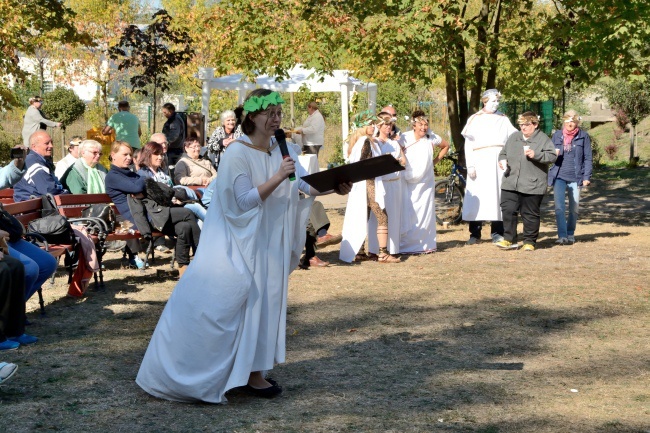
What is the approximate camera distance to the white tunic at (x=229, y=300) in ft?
20.1

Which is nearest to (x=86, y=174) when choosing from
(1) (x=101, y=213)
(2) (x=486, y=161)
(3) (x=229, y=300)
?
(1) (x=101, y=213)

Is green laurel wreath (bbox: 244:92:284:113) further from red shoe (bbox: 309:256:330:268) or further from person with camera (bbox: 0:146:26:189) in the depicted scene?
red shoe (bbox: 309:256:330:268)

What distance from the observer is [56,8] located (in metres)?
18.4

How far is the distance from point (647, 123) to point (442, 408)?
114 ft

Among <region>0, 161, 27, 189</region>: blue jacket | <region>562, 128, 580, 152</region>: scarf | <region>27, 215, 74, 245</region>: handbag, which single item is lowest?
<region>27, 215, 74, 245</region>: handbag

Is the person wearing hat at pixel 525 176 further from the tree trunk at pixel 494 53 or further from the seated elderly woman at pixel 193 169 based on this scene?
the seated elderly woman at pixel 193 169

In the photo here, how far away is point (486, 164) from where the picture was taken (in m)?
14.7

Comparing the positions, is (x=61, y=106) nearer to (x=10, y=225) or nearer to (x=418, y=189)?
(x=418, y=189)

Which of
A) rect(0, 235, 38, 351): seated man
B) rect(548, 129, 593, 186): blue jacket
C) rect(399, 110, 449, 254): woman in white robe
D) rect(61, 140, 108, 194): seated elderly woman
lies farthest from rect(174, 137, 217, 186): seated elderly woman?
rect(0, 235, 38, 351): seated man

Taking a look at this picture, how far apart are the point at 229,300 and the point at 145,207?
223 inches

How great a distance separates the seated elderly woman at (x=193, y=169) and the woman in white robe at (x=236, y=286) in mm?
7313

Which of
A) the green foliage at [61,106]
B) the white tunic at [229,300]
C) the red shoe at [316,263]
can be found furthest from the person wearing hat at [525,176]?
the green foliage at [61,106]

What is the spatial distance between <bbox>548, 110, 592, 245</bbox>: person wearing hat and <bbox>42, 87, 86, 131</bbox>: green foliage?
2182 cm

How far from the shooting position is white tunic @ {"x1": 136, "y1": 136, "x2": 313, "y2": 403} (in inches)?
241
